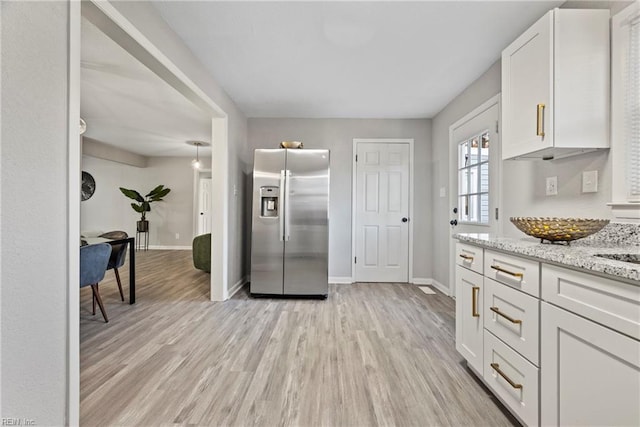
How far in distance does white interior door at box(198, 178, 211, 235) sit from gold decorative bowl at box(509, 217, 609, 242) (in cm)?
713

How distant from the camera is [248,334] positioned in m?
2.34

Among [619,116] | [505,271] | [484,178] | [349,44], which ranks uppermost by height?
[349,44]

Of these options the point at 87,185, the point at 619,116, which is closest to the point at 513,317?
the point at 619,116

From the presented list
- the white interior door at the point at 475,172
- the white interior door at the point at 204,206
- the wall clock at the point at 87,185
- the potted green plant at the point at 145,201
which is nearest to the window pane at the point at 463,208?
the white interior door at the point at 475,172

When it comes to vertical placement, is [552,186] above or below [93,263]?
above

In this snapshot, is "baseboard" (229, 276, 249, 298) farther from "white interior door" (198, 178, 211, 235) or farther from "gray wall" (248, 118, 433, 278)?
"white interior door" (198, 178, 211, 235)

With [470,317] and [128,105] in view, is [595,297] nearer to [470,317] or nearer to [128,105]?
[470,317]

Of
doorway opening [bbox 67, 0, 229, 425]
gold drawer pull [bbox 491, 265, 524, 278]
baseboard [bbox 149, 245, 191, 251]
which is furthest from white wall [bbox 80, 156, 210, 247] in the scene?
gold drawer pull [bbox 491, 265, 524, 278]

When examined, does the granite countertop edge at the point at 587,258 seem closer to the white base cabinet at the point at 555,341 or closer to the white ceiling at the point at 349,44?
the white base cabinet at the point at 555,341

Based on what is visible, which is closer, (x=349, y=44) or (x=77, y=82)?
(x=77, y=82)

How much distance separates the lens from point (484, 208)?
106 inches

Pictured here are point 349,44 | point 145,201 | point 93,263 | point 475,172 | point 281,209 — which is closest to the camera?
point 349,44

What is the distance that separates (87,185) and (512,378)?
8.03 meters

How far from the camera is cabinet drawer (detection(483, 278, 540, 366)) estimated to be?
1.20m
